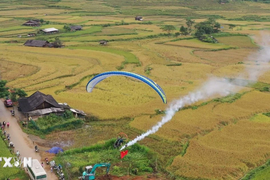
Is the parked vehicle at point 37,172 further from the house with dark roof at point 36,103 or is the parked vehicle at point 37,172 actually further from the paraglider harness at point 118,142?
the house with dark roof at point 36,103

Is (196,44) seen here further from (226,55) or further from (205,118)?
(205,118)

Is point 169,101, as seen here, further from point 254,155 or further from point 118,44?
point 118,44

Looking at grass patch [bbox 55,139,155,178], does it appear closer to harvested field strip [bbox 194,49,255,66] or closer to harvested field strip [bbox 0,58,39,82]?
harvested field strip [bbox 0,58,39,82]

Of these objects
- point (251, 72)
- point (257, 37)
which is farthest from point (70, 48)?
point (257, 37)

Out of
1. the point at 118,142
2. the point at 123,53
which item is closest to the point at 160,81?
the point at 123,53

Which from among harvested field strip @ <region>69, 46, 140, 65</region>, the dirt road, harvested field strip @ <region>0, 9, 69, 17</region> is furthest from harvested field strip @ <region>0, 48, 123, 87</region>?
harvested field strip @ <region>0, 9, 69, 17</region>
